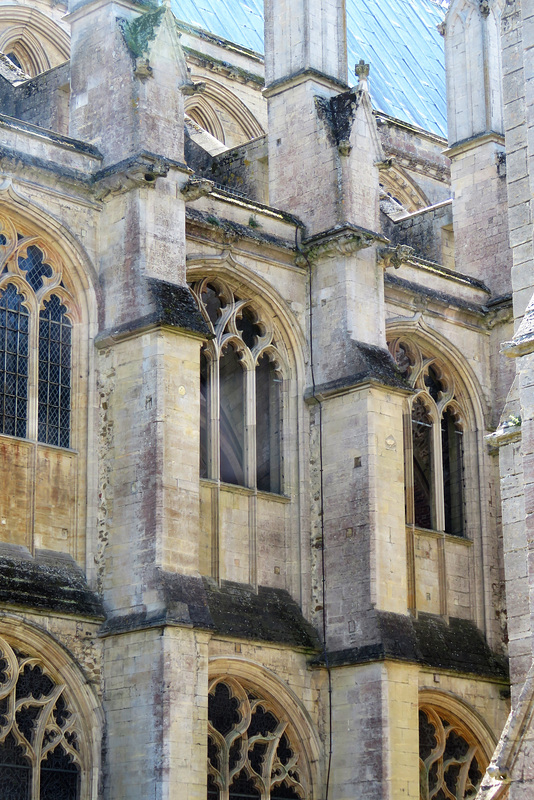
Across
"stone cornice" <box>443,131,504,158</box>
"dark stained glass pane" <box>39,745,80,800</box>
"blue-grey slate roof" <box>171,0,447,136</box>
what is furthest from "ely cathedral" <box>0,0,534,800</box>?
"blue-grey slate roof" <box>171,0,447,136</box>

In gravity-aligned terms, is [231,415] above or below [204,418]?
above

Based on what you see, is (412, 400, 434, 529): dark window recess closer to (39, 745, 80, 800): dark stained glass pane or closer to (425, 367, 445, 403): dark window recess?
(425, 367, 445, 403): dark window recess

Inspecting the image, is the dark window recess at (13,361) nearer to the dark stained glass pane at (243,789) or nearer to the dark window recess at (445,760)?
the dark stained glass pane at (243,789)

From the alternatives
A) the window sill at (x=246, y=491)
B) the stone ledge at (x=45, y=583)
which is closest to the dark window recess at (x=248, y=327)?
the window sill at (x=246, y=491)

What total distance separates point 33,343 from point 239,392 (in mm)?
3765

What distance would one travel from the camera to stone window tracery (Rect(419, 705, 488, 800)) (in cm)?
2336

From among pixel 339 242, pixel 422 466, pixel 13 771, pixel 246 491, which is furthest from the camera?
pixel 422 466

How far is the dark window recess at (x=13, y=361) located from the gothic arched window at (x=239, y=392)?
8.93 ft

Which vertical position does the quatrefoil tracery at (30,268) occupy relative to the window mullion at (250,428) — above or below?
above

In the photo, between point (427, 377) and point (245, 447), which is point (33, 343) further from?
point (427, 377)

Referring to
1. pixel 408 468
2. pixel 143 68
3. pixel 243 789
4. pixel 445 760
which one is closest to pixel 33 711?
pixel 243 789

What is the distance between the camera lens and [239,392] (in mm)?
23359

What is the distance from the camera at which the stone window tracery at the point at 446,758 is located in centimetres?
2336

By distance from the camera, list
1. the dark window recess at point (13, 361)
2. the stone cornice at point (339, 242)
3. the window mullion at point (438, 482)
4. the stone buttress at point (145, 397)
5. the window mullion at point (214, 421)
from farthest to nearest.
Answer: the window mullion at point (438, 482)
the stone cornice at point (339, 242)
the window mullion at point (214, 421)
the dark window recess at point (13, 361)
the stone buttress at point (145, 397)
